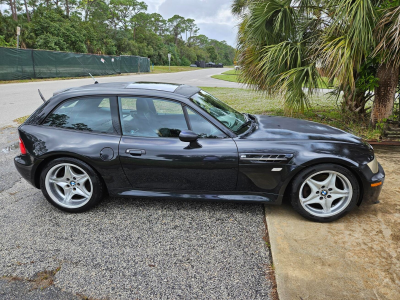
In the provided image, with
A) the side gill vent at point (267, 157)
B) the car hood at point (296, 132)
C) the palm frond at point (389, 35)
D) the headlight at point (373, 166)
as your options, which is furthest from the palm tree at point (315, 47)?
the side gill vent at point (267, 157)

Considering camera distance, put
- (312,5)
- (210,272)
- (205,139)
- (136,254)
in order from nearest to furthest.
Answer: (210,272), (136,254), (205,139), (312,5)

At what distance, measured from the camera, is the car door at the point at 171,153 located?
3078 millimetres

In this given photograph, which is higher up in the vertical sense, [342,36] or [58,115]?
[342,36]

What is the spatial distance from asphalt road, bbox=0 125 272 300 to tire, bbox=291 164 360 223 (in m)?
0.48

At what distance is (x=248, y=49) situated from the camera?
7.03 m

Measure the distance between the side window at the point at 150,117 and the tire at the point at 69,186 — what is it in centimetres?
66

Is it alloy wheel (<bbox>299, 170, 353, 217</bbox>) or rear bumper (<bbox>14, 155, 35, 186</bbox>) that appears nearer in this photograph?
alloy wheel (<bbox>299, 170, 353, 217</bbox>)

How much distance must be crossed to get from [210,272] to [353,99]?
6.01 metres

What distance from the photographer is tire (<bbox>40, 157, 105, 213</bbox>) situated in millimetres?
3297

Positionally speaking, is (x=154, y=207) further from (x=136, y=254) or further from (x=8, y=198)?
(x=8, y=198)

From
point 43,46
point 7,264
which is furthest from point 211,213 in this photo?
point 43,46

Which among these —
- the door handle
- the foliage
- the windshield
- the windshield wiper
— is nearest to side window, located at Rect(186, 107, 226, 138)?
the windshield

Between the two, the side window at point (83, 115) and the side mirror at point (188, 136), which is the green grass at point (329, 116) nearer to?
the side mirror at point (188, 136)

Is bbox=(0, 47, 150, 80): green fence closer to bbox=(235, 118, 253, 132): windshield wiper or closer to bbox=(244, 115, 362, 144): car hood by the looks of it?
bbox=(235, 118, 253, 132): windshield wiper
